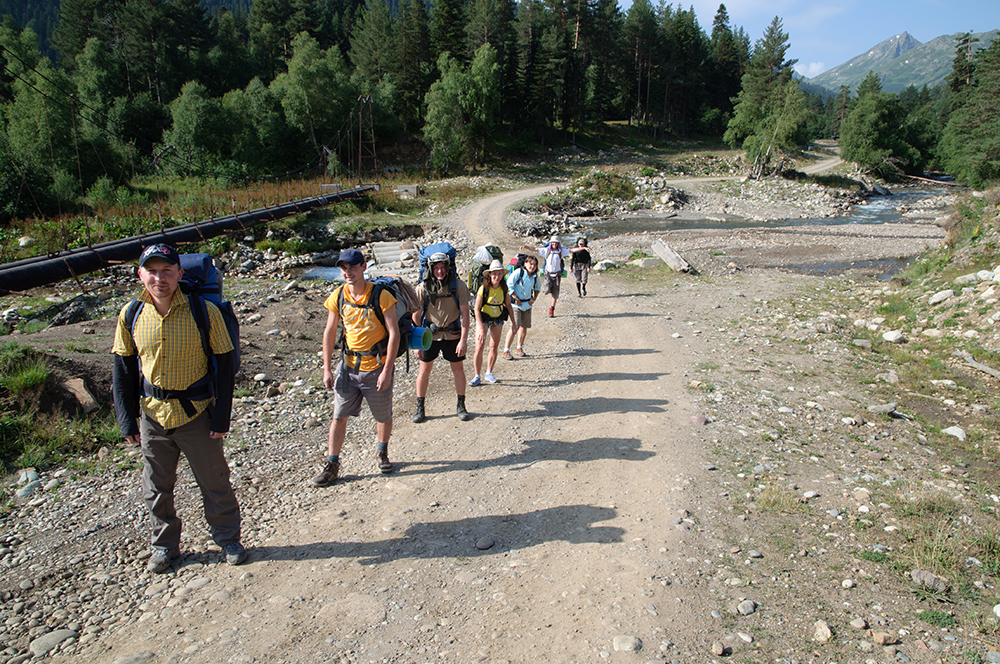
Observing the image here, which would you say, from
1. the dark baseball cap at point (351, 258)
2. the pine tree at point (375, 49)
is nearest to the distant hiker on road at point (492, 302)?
the dark baseball cap at point (351, 258)

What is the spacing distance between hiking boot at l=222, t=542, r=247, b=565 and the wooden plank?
14.5 m

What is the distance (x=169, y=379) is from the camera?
333cm

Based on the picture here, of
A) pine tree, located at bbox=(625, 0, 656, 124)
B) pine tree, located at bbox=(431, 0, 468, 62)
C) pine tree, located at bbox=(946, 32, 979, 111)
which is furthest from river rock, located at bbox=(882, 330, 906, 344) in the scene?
pine tree, located at bbox=(946, 32, 979, 111)

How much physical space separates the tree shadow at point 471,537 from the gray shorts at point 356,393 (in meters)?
1.06

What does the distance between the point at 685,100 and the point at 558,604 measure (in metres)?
77.1

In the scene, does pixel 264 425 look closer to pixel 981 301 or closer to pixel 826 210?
pixel 981 301

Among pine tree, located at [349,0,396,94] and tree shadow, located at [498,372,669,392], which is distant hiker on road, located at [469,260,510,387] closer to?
tree shadow, located at [498,372,669,392]

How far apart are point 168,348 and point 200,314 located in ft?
0.90

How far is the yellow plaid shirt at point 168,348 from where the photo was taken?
3.30 m

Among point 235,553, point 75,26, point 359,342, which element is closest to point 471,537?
point 235,553

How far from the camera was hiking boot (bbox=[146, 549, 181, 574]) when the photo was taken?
11.8ft

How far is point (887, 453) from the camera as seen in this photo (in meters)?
5.64

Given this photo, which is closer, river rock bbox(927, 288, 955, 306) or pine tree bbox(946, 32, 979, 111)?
river rock bbox(927, 288, 955, 306)

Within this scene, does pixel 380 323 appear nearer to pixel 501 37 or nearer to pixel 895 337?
pixel 895 337
